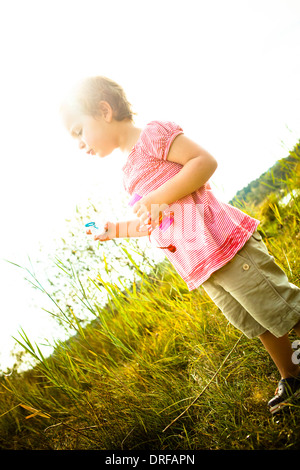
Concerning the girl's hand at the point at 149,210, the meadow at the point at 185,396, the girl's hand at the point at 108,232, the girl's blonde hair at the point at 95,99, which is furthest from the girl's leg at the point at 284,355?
the girl's blonde hair at the point at 95,99

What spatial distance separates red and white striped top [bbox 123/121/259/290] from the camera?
A: 3.74 ft

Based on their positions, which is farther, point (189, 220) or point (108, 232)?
point (108, 232)

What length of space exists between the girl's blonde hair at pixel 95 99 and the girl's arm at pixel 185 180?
0.44m

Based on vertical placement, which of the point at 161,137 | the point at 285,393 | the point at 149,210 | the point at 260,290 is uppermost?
the point at 161,137

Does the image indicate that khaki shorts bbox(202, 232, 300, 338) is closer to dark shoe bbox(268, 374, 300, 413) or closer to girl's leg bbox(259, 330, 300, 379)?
girl's leg bbox(259, 330, 300, 379)

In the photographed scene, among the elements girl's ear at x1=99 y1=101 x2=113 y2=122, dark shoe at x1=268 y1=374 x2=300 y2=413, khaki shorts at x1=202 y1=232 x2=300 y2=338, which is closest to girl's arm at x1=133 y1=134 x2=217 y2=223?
khaki shorts at x1=202 y1=232 x2=300 y2=338

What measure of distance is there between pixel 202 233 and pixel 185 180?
21 centimetres

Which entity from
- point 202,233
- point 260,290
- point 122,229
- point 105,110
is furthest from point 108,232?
point 260,290

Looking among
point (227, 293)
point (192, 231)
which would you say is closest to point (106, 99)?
point (192, 231)

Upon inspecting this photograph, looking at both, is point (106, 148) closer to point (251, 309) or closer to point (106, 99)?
point (106, 99)

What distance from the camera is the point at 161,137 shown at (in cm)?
118

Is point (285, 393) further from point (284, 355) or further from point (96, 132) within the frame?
point (96, 132)

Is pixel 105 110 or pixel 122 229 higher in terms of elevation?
pixel 105 110

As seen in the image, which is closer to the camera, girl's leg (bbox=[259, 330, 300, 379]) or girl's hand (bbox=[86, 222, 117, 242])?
girl's leg (bbox=[259, 330, 300, 379])
